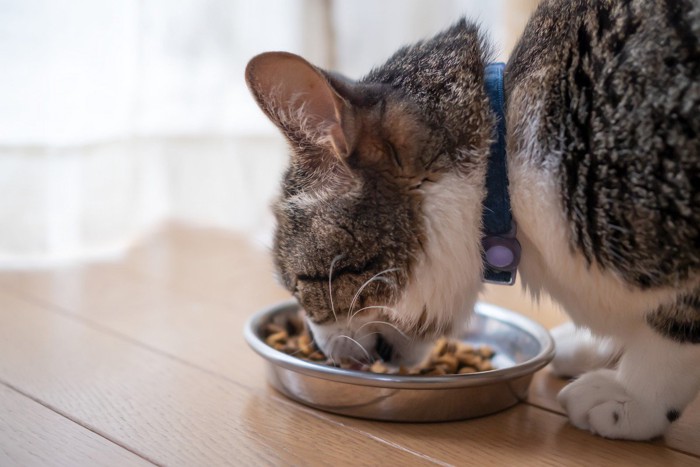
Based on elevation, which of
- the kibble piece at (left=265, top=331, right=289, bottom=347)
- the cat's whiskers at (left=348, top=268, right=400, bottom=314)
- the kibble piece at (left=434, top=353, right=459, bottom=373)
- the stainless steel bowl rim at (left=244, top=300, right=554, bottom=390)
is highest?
the cat's whiskers at (left=348, top=268, right=400, bottom=314)

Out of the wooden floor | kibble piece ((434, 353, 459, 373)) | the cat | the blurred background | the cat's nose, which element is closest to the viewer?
the cat

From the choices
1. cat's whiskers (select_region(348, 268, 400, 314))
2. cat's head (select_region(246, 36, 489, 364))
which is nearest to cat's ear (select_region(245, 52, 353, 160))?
cat's head (select_region(246, 36, 489, 364))

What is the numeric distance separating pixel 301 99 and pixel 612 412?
0.64 metres

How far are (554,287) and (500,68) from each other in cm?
33

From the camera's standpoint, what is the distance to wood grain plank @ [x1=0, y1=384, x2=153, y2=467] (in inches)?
41.3

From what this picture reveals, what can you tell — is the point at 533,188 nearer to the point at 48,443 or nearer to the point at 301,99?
the point at 301,99

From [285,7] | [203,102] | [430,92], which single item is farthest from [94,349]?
[285,7]

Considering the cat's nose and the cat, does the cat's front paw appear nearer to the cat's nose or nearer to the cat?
the cat

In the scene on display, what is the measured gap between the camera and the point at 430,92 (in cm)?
112

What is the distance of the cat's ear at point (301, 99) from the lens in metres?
1.03

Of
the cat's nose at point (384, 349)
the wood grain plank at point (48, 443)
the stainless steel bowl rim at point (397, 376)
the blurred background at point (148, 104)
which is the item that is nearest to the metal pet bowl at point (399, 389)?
the stainless steel bowl rim at point (397, 376)

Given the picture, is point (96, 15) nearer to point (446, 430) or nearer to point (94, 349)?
point (94, 349)

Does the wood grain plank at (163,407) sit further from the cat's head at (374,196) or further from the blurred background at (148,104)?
the blurred background at (148,104)

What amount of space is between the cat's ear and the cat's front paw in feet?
1.72
